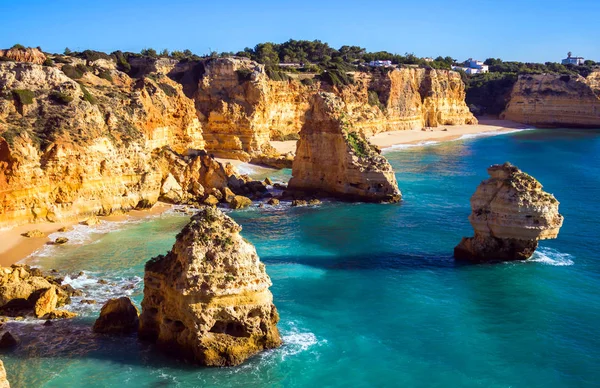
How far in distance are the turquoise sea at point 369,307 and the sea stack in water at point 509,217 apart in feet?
2.83

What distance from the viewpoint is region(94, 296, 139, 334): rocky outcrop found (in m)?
20.2

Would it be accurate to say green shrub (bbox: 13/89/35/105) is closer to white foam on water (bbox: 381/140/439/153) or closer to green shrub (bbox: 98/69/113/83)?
green shrub (bbox: 98/69/113/83)

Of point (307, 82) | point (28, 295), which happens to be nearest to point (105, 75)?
point (28, 295)

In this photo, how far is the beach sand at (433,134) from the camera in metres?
69.8

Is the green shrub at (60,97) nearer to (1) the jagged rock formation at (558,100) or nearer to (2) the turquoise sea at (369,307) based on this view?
(2) the turquoise sea at (369,307)

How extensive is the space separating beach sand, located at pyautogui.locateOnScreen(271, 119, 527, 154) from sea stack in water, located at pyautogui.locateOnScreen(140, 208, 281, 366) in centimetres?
4563

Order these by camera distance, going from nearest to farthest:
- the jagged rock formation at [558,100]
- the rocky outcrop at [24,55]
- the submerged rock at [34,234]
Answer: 1. the submerged rock at [34,234]
2. the rocky outcrop at [24,55]
3. the jagged rock formation at [558,100]

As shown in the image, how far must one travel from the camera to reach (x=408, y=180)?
5350 cm

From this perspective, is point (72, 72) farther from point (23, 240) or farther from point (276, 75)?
point (276, 75)

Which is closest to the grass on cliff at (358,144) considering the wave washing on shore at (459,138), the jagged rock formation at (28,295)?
the jagged rock formation at (28,295)

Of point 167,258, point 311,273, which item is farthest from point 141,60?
point 167,258

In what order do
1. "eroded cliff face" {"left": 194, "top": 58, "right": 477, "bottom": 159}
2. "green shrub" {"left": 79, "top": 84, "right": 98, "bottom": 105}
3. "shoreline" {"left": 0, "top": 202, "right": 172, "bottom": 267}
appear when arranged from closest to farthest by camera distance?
1. "shoreline" {"left": 0, "top": 202, "right": 172, "bottom": 267}
2. "green shrub" {"left": 79, "top": 84, "right": 98, "bottom": 105}
3. "eroded cliff face" {"left": 194, "top": 58, "right": 477, "bottom": 159}

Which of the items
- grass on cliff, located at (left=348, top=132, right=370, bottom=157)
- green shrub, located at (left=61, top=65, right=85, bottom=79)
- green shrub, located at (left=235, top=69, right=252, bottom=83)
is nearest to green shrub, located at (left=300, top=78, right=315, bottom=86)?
green shrub, located at (left=235, top=69, right=252, bottom=83)

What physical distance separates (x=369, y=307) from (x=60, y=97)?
78.8 feet
